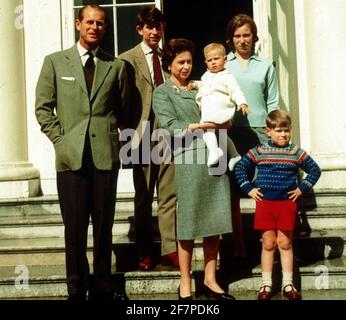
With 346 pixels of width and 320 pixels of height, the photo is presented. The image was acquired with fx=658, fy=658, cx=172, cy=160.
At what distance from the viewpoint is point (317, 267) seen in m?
4.67

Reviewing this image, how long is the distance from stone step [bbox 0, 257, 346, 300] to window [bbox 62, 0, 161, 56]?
2.86 metres

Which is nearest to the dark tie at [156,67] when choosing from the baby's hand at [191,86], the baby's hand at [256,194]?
the baby's hand at [191,86]

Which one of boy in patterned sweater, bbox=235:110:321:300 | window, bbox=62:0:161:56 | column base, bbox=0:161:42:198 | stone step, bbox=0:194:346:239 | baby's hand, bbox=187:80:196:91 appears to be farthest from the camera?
window, bbox=62:0:161:56

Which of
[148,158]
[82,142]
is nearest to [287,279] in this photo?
[148,158]

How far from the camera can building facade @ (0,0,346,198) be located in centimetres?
609


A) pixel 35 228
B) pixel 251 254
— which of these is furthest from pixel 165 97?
pixel 35 228

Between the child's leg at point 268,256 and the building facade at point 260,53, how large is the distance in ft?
6.10

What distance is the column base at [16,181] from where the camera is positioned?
6336 millimetres

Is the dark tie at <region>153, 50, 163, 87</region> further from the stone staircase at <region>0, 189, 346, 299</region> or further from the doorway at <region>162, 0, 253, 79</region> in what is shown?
the doorway at <region>162, 0, 253, 79</region>

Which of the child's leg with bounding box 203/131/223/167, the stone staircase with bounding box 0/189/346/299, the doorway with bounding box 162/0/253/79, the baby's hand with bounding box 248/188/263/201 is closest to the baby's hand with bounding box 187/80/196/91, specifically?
the child's leg with bounding box 203/131/223/167

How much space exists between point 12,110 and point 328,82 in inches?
119

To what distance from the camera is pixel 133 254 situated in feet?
16.6

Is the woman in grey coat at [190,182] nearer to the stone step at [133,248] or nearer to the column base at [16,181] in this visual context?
the stone step at [133,248]

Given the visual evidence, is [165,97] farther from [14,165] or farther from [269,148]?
[14,165]
